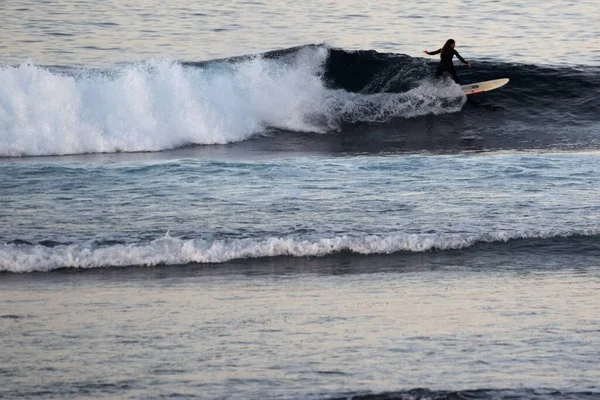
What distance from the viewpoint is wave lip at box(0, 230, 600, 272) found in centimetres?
1081

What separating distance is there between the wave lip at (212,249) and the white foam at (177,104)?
7.85 m

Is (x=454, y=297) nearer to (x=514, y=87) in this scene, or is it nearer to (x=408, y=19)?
(x=514, y=87)

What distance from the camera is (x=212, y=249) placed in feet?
36.6

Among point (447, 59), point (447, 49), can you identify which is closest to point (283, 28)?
point (447, 59)

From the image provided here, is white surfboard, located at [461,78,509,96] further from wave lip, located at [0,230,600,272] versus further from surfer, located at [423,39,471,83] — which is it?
wave lip, located at [0,230,600,272]

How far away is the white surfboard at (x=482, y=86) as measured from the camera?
2314 centimetres

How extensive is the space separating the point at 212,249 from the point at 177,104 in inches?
399

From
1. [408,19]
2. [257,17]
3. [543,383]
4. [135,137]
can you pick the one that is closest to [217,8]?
[257,17]

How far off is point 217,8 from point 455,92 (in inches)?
484

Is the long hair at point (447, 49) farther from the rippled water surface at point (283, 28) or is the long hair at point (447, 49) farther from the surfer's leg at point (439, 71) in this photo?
the rippled water surface at point (283, 28)

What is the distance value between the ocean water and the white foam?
59mm

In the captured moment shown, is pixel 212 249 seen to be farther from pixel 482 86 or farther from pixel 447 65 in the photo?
pixel 482 86

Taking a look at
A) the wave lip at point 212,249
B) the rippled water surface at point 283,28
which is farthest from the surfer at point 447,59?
the wave lip at point 212,249

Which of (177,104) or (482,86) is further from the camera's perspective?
(482,86)
